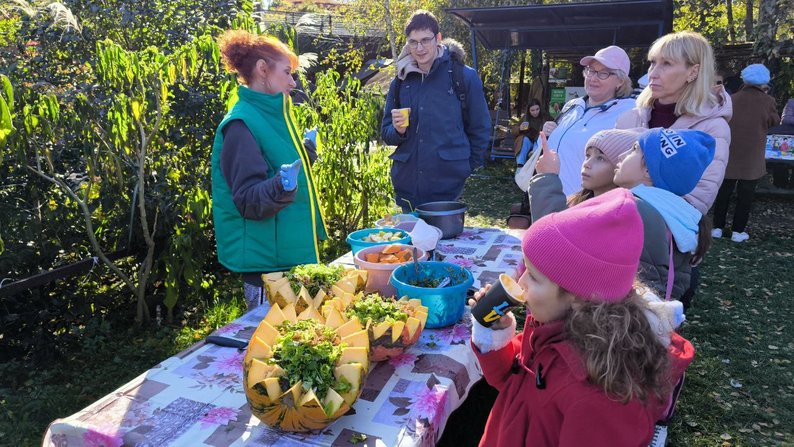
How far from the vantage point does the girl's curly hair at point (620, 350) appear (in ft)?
3.44

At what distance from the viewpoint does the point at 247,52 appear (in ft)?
7.46

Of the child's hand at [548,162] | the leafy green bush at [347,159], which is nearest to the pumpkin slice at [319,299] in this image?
the child's hand at [548,162]

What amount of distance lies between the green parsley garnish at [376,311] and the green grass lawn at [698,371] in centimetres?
114

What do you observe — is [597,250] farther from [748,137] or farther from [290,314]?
[748,137]

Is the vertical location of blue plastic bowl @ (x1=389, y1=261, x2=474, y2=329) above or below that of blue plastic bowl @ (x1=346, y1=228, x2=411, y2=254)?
below

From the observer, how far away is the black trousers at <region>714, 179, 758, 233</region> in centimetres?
558

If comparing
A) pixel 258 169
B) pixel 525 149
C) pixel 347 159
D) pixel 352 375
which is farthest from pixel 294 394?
pixel 525 149

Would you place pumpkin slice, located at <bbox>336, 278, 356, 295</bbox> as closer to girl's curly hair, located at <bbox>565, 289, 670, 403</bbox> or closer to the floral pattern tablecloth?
the floral pattern tablecloth

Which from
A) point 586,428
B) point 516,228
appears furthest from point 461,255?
point 586,428

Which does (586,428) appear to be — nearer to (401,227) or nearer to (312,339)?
(312,339)

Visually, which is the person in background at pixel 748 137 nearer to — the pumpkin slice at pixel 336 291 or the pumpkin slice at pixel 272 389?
the pumpkin slice at pixel 336 291

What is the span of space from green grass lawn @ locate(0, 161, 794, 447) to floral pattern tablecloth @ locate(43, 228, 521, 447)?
1.04m

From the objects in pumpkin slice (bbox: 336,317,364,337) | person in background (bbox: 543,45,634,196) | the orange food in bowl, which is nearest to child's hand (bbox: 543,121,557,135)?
person in background (bbox: 543,45,634,196)

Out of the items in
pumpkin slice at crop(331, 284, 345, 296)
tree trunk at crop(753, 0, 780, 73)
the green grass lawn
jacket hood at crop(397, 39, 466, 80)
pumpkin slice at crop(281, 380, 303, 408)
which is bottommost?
the green grass lawn
